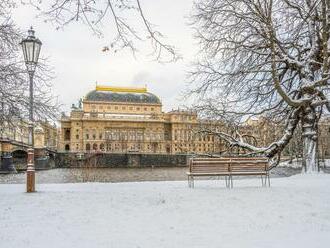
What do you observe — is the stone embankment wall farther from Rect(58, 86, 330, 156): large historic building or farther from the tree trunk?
the tree trunk

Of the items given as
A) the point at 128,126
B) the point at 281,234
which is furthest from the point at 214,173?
the point at 128,126

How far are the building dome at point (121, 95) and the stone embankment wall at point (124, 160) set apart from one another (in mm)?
42085

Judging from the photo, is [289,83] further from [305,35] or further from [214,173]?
[214,173]

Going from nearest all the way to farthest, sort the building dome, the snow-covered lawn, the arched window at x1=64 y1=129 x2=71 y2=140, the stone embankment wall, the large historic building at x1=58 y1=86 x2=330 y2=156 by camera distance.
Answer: the snow-covered lawn
the stone embankment wall
the large historic building at x1=58 y1=86 x2=330 y2=156
the arched window at x1=64 y1=129 x2=71 y2=140
the building dome

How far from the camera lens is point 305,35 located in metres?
16.5

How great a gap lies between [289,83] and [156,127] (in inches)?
3826

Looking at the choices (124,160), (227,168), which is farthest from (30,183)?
(124,160)

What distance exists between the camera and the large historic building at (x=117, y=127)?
11025cm

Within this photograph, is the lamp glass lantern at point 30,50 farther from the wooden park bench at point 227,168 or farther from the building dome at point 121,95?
the building dome at point 121,95

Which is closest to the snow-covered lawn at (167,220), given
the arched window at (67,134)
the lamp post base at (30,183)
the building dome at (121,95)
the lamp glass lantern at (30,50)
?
the lamp post base at (30,183)

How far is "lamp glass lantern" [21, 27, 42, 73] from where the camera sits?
1138cm

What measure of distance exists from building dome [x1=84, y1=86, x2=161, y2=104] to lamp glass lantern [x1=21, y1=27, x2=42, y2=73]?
10931 cm

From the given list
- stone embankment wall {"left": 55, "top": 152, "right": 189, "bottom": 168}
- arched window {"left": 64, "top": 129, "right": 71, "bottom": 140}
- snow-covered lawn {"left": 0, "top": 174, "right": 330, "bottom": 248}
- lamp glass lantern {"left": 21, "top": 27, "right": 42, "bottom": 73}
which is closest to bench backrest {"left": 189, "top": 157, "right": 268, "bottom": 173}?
snow-covered lawn {"left": 0, "top": 174, "right": 330, "bottom": 248}

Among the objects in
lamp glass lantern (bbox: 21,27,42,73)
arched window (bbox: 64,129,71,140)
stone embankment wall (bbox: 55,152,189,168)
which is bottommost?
stone embankment wall (bbox: 55,152,189,168)
